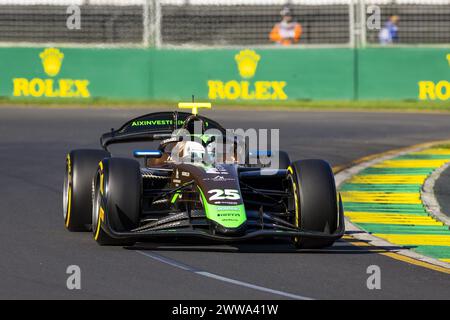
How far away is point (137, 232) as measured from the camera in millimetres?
11352

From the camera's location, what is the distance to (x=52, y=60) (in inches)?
1119

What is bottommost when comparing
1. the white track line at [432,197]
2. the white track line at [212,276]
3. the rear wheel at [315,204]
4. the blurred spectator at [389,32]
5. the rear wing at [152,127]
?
the white track line at [212,276]

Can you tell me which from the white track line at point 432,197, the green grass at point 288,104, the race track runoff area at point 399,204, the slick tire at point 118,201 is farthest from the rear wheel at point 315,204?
the green grass at point 288,104

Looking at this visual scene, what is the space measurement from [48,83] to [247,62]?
4486 millimetres

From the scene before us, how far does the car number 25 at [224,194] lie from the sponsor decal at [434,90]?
17474mm

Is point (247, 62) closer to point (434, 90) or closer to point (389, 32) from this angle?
point (389, 32)

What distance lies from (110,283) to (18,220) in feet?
12.4

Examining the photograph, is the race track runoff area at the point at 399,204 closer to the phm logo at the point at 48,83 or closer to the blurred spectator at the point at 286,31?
the blurred spectator at the point at 286,31

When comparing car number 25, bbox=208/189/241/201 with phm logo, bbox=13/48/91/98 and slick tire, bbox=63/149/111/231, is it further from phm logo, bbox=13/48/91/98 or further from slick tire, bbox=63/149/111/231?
phm logo, bbox=13/48/91/98

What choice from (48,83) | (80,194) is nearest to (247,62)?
(48,83)

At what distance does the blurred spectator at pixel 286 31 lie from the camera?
28688mm

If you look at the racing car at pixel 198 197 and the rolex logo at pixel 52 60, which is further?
the rolex logo at pixel 52 60

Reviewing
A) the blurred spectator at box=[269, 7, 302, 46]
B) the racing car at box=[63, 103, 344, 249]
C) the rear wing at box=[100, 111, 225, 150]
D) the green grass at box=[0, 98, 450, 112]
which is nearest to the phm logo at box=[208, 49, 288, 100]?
the green grass at box=[0, 98, 450, 112]

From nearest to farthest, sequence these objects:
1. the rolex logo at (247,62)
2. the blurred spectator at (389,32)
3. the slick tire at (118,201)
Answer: the slick tire at (118,201) < the rolex logo at (247,62) < the blurred spectator at (389,32)
